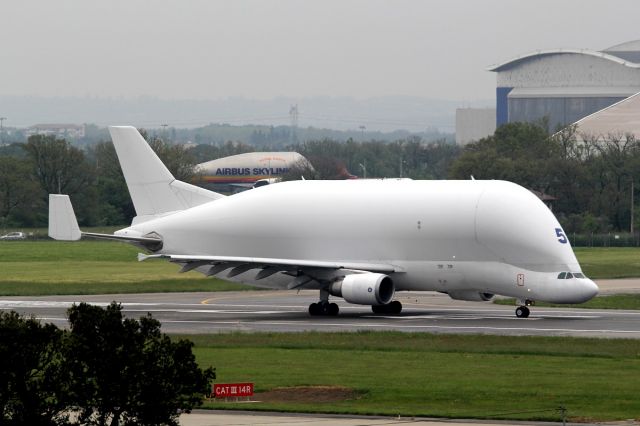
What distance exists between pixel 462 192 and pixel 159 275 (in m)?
32.6

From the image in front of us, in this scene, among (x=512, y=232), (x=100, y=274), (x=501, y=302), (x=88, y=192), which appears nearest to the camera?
(x=512, y=232)

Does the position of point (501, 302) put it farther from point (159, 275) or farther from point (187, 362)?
point (187, 362)

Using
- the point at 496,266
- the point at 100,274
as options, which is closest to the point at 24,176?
the point at 100,274

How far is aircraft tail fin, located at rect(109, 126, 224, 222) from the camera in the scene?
68.2 m

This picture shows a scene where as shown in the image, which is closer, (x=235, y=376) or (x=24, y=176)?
(x=235, y=376)

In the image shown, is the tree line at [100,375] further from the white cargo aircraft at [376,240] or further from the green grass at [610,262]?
the green grass at [610,262]

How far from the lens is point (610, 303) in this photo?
6700 centimetres

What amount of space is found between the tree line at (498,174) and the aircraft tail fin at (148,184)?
2658 inches

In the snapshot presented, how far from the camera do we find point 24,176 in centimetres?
15112

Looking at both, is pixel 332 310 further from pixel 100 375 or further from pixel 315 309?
pixel 100 375

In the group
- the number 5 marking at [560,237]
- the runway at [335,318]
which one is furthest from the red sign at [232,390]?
the number 5 marking at [560,237]

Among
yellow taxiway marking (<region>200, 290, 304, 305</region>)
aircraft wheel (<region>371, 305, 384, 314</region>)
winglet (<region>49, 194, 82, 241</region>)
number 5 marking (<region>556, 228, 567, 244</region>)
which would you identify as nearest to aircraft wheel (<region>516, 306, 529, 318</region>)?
number 5 marking (<region>556, 228, 567, 244</region>)

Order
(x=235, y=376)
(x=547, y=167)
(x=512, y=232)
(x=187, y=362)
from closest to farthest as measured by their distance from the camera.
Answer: (x=187, y=362), (x=235, y=376), (x=512, y=232), (x=547, y=167)

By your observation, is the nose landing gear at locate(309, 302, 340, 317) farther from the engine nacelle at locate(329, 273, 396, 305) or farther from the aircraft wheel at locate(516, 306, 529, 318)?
the aircraft wheel at locate(516, 306, 529, 318)
